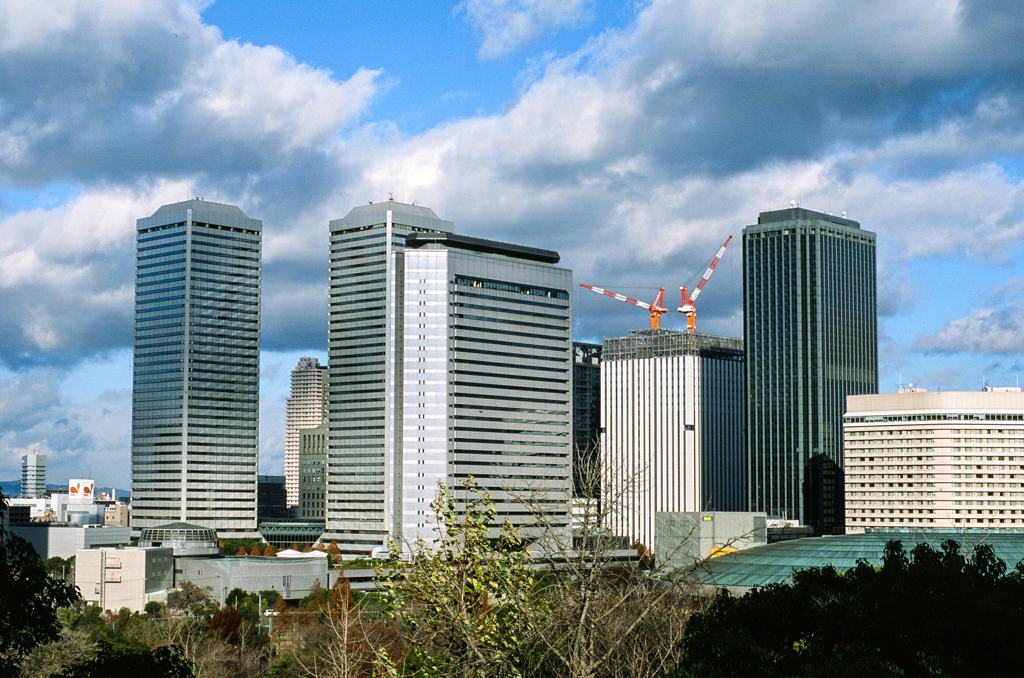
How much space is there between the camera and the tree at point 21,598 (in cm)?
3167

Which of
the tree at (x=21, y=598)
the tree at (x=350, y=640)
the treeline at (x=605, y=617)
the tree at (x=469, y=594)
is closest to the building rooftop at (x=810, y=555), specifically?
the tree at (x=350, y=640)

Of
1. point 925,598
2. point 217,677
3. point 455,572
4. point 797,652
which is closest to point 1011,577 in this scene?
point 925,598

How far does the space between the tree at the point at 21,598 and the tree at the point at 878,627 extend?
20125mm

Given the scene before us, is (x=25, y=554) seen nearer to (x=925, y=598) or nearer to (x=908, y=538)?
(x=925, y=598)

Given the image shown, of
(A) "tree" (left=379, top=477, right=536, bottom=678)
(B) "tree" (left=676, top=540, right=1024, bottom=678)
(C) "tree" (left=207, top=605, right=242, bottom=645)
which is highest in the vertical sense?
(A) "tree" (left=379, top=477, right=536, bottom=678)

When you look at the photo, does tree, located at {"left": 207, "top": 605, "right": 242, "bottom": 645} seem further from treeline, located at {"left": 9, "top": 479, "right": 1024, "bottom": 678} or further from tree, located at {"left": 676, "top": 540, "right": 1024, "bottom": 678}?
tree, located at {"left": 676, "top": 540, "right": 1024, "bottom": 678}

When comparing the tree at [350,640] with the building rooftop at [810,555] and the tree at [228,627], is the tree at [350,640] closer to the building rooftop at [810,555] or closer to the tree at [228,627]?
the tree at [228,627]

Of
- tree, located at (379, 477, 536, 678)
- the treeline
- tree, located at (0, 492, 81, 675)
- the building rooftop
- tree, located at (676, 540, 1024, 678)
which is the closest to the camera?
tree, located at (0, 492, 81, 675)

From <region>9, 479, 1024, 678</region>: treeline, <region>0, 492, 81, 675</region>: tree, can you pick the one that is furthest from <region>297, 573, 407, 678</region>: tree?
<region>0, 492, 81, 675</region>: tree

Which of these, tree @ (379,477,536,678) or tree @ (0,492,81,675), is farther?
tree @ (379,477,536,678)

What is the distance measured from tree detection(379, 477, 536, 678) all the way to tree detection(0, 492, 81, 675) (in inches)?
391

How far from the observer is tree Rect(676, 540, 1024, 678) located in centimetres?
3956

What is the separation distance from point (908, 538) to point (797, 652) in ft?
410

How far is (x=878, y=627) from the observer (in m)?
42.7
